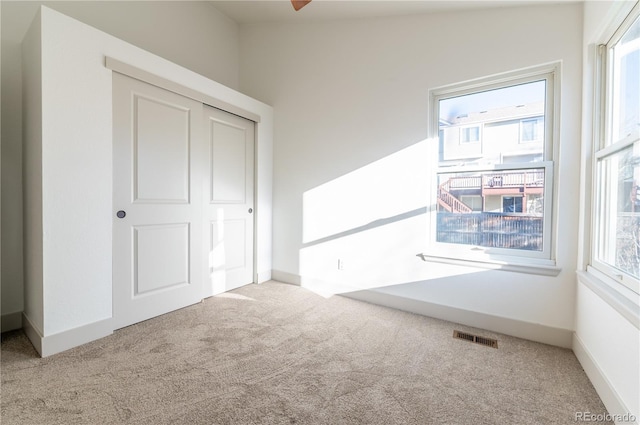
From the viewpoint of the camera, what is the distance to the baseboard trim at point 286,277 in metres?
3.48

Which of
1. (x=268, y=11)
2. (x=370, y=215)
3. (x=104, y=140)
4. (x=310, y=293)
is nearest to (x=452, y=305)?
(x=370, y=215)

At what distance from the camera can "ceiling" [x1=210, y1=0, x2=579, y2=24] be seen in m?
2.33

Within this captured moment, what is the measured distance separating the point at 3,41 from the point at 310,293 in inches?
133

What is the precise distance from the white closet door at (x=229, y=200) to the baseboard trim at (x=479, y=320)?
4.90 ft

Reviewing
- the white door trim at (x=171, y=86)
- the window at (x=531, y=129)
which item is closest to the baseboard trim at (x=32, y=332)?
the white door trim at (x=171, y=86)

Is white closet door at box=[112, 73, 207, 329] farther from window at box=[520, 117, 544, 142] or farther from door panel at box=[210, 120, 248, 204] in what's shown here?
Answer: window at box=[520, 117, 544, 142]

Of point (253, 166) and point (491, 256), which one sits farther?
point (253, 166)

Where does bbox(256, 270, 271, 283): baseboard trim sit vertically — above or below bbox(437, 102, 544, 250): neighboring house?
below

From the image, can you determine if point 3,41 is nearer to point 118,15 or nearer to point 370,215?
point 118,15

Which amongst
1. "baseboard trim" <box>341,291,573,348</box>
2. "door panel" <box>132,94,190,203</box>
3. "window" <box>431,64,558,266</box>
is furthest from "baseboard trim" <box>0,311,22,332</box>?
"window" <box>431,64,558,266</box>

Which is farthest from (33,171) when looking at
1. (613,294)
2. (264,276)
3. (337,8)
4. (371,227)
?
(613,294)

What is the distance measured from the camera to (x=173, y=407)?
4.68 ft

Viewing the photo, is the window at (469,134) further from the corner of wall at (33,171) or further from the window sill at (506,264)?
the corner of wall at (33,171)

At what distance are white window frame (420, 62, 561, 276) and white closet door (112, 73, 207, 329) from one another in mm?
2275
